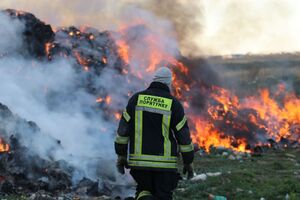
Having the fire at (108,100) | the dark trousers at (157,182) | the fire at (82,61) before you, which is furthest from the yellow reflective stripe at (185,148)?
the fire at (82,61)

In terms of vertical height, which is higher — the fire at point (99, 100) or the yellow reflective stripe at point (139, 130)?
the fire at point (99, 100)

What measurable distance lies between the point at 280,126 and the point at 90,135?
9.73 meters

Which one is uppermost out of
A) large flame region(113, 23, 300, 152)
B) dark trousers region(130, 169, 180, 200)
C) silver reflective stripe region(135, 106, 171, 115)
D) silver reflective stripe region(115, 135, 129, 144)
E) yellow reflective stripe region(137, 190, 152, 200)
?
large flame region(113, 23, 300, 152)

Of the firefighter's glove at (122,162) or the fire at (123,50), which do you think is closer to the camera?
the firefighter's glove at (122,162)

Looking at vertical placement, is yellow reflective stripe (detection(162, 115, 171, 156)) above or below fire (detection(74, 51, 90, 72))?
below

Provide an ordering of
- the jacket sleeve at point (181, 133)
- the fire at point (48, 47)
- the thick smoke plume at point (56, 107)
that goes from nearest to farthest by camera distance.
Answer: the jacket sleeve at point (181, 133) → the thick smoke plume at point (56, 107) → the fire at point (48, 47)

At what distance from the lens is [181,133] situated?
21.1ft

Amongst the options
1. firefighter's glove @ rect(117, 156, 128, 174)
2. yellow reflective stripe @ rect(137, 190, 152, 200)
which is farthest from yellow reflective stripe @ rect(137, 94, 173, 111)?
yellow reflective stripe @ rect(137, 190, 152, 200)

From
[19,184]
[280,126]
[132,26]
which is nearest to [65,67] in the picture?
[132,26]

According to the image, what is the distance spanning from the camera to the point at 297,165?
15445 mm

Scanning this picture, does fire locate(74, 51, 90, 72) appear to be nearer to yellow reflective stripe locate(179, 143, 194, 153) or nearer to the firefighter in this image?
the firefighter

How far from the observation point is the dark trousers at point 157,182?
647cm

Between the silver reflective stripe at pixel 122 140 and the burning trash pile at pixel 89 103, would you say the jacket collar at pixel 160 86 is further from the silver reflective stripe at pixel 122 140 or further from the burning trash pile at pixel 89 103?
the burning trash pile at pixel 89 103

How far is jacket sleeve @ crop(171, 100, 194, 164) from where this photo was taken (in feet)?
21.0
